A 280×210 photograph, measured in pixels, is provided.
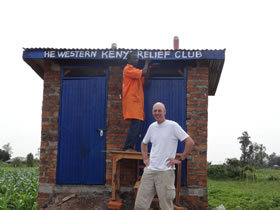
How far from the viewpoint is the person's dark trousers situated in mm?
6188

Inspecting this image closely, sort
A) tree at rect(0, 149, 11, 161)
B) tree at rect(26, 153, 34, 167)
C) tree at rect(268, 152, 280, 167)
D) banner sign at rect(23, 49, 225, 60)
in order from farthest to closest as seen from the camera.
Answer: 1. tree at rect(268, 152, 280, 167)
2. tree at rect(0, 149, 11, 161)
3. tree at rect(26, 153, 34, 167)
4. banner sign at rect(23, 49, 225, 60)

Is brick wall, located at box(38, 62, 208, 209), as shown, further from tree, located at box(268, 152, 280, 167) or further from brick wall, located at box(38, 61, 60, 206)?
tree, located at box(268, 152, 280, 167)

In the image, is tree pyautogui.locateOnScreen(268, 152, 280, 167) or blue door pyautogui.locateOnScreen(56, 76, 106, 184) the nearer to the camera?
blue door pyautogui.locateOnScreen(56, 76, 106, 184)

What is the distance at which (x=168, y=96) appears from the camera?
6.62 metres

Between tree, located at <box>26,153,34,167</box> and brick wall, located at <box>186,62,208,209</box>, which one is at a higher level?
brick wall, located at <box>186,62,208,209</box>

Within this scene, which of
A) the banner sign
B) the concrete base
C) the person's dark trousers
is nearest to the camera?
the concrete base

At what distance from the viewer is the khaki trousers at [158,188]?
4.60m

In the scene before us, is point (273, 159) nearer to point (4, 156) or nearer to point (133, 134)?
point (4, 156)

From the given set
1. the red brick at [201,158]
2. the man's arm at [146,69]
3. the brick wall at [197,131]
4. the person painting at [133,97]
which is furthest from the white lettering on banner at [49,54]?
the red brick at [201,158]

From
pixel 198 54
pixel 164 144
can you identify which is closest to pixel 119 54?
pixel 198 54

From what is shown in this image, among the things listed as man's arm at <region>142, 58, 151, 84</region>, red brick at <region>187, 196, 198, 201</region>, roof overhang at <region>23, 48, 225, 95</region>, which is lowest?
red brick at <region>187, 196, 198, 201</region>

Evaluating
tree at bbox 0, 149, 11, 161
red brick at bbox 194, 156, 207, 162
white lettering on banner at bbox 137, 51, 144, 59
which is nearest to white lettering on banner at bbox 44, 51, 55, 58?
white lettering on banner at bbox 137, 51, 144, 59

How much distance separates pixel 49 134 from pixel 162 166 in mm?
3155

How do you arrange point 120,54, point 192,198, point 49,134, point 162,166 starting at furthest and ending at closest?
1. point 49,134
2. point 120,54
3. point 192,198
4. point 162,166
